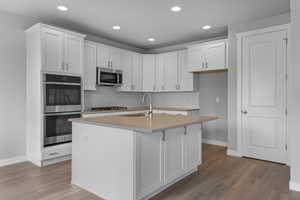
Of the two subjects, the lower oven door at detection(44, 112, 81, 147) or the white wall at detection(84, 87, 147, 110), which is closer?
the lower oven door at detection(44, 112, 81, 147)

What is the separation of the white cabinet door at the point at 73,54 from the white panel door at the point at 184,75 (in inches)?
99.4

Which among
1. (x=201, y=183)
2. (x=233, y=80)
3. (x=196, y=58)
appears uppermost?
Result: (x=196, y=58)

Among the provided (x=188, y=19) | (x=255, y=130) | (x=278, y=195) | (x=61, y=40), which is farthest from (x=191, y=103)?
(x=61, y=40)

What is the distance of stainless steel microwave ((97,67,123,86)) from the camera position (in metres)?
4.28

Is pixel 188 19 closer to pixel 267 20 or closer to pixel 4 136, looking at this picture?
pixel 267 20

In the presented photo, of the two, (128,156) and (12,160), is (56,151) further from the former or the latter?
(128,156)

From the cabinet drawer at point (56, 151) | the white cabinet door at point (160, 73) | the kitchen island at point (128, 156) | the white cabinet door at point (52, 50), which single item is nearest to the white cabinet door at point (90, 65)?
the white cabinet door at point (52, 50)

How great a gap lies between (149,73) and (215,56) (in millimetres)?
1931

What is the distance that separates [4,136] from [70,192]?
1.90 metres

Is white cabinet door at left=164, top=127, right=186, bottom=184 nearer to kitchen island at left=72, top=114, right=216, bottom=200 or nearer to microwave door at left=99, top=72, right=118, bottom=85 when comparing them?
kitchen island at left=72, top=114, right=216, bottom=200

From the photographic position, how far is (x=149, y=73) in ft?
17.9

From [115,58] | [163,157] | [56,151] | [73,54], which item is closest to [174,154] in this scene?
[163,157]

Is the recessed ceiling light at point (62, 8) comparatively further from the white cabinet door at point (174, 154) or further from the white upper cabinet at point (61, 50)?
the white cabinet door at point (174, 154)

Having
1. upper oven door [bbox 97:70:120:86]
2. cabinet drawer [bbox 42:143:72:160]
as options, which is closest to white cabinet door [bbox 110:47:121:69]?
upper oven door [bbox 97:70:120:86]
